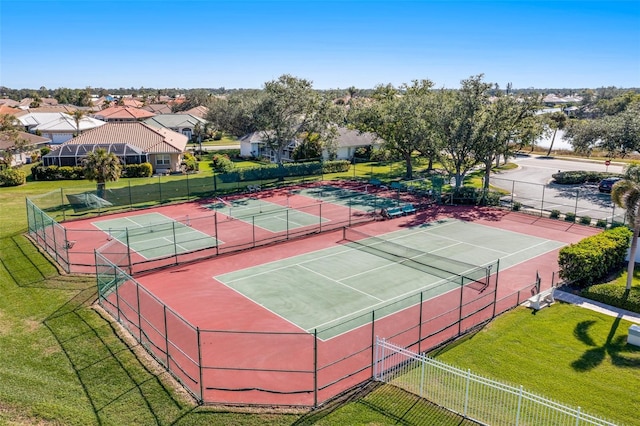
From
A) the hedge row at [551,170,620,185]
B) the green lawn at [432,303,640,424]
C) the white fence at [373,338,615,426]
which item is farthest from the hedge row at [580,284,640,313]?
the hedge row at [551,170,620,185]

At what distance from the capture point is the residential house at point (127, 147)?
51062 millimetres

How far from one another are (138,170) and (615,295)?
43.7 m

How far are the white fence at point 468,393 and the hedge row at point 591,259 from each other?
1045cm

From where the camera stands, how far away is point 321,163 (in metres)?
51.7

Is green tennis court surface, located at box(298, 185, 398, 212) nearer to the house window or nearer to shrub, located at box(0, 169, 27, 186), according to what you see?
the house window

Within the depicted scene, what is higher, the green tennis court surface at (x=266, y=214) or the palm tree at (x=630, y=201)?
the palm tree at (x=630, y=201)

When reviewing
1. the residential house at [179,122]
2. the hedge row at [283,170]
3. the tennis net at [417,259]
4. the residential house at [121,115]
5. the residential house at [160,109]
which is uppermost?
the residential house at [160,109]

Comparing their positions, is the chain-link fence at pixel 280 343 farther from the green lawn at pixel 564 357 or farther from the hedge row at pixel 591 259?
the hedge row at pixel 591 259

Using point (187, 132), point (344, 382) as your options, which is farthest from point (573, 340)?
point (187, 132)

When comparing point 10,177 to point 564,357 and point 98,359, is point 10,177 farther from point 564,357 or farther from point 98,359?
point 564,357

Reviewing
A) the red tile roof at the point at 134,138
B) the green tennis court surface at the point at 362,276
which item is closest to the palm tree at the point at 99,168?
the red tile roof at the point at 134,138

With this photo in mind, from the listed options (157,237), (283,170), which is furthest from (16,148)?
(157,237)

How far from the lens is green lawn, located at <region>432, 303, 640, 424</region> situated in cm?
1416

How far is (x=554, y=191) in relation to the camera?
44844 millimetres
